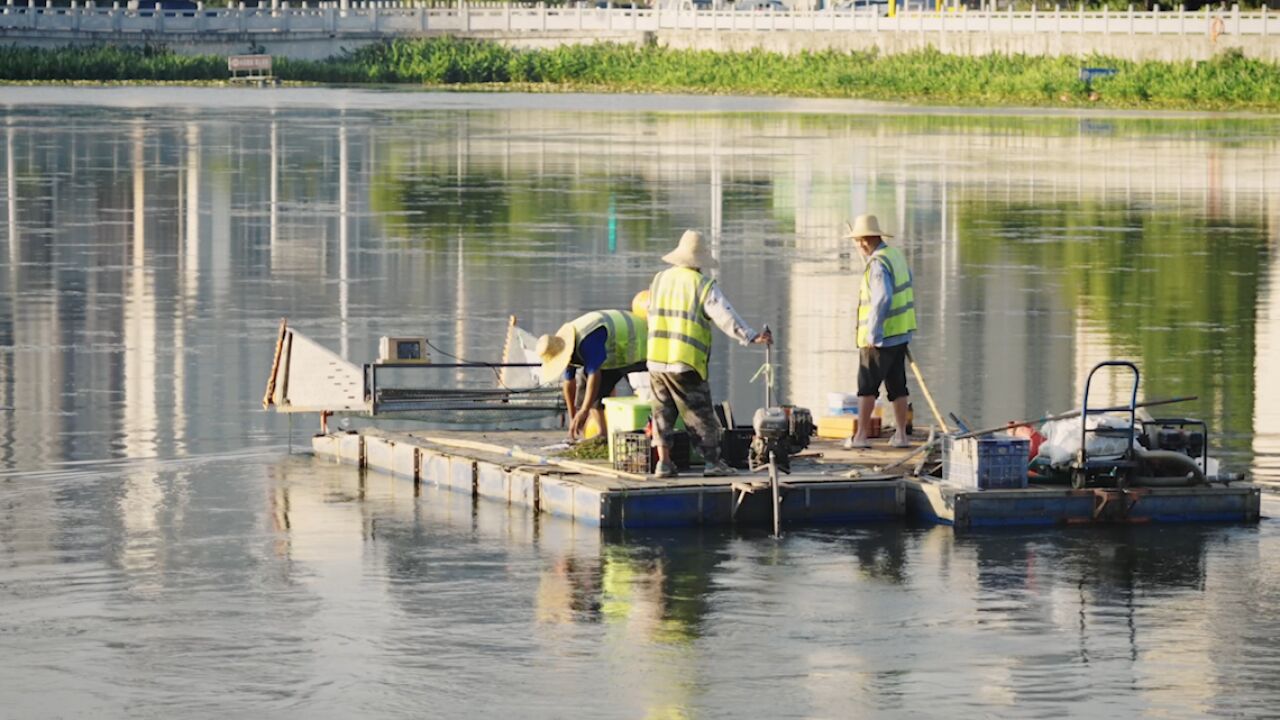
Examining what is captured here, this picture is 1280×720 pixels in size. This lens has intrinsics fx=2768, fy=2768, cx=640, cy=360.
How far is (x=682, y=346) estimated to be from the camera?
1633 centimetres

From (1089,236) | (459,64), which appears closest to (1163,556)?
(1089,236)

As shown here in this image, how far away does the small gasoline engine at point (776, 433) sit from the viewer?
1670 cm

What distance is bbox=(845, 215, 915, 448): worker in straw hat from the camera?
17.8 meters

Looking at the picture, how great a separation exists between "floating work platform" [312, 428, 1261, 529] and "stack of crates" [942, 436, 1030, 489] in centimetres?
11

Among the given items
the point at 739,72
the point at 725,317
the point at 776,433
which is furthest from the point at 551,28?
the point at 725,317

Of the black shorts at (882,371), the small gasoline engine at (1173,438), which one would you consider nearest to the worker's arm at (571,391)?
the black shorts at (882,371)

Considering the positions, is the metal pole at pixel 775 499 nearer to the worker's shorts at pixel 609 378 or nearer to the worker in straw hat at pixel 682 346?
the worker in straw hat at pixel 682 346

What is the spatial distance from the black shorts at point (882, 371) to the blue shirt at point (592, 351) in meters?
1.77

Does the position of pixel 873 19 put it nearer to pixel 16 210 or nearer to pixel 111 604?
pixel 16 210

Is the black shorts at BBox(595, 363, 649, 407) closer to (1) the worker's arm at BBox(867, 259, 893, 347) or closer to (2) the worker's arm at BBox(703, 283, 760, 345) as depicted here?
(2) the worker's arm at BBox(703, 283, 760, 345)

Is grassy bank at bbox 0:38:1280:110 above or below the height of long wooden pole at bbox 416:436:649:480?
above

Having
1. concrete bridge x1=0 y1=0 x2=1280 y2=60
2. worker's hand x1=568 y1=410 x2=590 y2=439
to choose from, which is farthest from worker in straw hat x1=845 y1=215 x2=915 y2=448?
concrete bridge x1=0 y1=0 x2=1280 y2=60

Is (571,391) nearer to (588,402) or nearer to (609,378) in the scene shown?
(609,378)

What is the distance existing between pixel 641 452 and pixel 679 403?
0.42 meters
